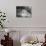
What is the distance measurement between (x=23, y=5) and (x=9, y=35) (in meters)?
0.77

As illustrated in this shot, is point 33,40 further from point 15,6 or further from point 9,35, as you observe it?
point 15,6

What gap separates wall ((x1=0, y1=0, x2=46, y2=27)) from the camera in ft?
9.92

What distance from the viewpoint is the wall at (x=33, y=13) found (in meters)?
3.02

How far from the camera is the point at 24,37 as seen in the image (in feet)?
9.59

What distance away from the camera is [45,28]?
3035 mm

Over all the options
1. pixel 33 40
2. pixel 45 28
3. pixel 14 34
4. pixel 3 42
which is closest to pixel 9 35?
pixel 14 34

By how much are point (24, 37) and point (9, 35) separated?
378 millimetres

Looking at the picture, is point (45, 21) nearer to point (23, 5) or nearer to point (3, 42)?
point (23, 5)

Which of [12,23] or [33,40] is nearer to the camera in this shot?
[33,40]

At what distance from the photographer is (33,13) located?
9.96 feet

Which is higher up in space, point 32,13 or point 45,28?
point 32,13

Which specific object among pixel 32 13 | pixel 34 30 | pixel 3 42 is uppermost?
pixel 32 13

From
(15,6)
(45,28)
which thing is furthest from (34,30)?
(15,6)

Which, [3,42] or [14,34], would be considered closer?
[3,42]
